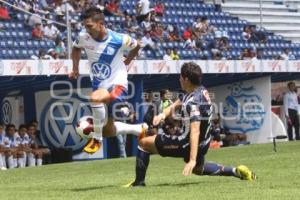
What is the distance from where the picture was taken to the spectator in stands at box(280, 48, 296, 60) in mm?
30297

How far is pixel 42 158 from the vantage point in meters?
23.1

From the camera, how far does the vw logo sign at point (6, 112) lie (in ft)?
78.5

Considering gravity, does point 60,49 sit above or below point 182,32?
below

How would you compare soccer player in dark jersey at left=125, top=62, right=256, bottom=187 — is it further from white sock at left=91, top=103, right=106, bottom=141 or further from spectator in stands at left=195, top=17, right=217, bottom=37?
spectator in stands at left=195, top=17, right=217, bottom=37

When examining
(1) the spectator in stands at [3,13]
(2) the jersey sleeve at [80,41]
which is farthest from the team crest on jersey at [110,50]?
(1) the spectator in stands at [3,13]

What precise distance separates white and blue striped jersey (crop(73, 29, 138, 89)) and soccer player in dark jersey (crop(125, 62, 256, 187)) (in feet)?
3.99

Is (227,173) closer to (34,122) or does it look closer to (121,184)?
(121,184)

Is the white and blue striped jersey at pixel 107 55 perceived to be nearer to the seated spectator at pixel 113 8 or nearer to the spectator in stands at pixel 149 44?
the spectator in stands at pixel 149 44

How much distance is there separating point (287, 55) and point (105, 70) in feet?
66.7

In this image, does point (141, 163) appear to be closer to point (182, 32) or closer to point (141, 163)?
point (141, 163)

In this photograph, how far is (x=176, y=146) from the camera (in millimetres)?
10148

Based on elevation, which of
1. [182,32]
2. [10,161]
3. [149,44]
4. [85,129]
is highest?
[182,32]

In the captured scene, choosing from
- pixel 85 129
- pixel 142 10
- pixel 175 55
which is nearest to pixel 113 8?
pixel 142 10

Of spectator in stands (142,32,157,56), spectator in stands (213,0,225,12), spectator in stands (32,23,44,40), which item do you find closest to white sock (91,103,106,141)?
spectator in stands (32,23,44,40)
